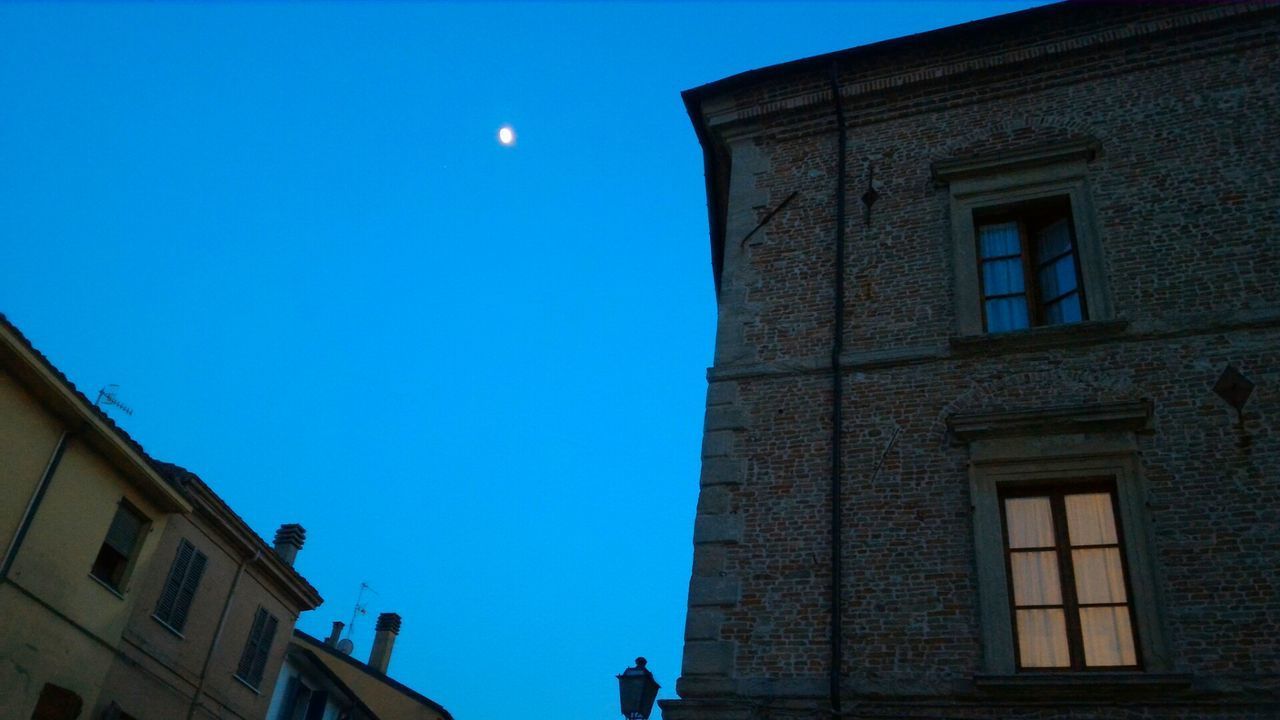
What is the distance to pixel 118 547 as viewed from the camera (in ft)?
58.7

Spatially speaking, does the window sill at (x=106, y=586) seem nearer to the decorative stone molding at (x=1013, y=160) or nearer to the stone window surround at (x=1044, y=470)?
the stone window surround at (x=1044, y=470)

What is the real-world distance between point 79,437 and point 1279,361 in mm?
16195

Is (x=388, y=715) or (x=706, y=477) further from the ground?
(x=388, y=715)

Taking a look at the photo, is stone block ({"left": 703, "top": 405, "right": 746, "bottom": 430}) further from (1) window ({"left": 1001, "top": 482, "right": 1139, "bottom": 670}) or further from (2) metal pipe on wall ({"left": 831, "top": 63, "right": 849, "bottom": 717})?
(1) window ({"left": 1001, "top": 482, "right": 1139, "bottom": 670})

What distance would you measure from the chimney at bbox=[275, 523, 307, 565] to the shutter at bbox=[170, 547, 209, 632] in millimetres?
5424

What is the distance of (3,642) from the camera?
14.8 metres

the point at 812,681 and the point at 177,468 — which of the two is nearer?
the point at 812,681

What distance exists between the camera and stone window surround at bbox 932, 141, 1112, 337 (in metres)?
10.9

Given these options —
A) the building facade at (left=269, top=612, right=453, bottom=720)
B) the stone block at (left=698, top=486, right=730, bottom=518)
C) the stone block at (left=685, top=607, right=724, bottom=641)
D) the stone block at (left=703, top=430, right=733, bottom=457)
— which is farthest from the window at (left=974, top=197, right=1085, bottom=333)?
the building facade at (left=269, top=612, right=453, bottom=720)

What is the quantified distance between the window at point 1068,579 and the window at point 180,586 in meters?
15.9

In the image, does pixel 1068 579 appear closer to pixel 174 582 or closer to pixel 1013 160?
pixel 1013 160

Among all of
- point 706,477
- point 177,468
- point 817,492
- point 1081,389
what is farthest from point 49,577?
point 1081,389

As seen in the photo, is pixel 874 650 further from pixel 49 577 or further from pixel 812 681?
pixel 49 577

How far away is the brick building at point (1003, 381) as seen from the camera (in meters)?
8.54
